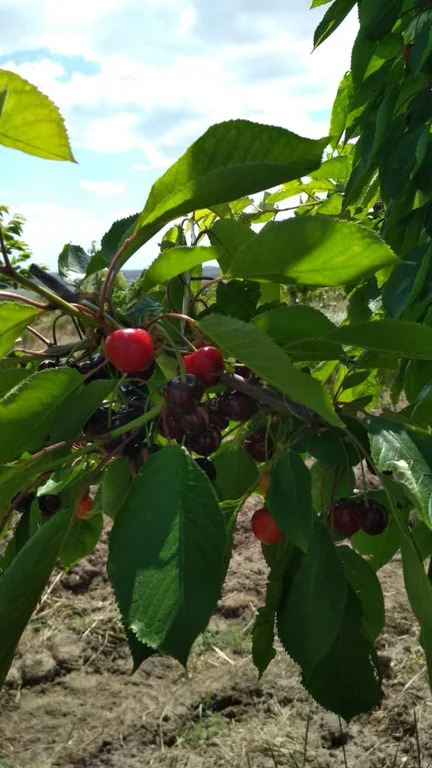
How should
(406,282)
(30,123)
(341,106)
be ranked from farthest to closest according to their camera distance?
(341,106) → (406,282) → (30,123)

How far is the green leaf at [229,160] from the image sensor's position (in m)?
0.64

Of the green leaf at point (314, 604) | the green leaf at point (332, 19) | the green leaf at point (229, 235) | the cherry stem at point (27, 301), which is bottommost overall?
the green leaf at point (314, 604)

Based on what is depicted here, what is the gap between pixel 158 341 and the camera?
719 mm

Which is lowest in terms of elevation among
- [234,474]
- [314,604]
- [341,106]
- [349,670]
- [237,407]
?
[349,670]

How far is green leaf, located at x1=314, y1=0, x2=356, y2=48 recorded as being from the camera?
4.22ft

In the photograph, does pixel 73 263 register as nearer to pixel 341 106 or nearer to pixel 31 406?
pixel 31 406

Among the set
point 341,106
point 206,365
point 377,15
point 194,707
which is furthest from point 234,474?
point 194,707

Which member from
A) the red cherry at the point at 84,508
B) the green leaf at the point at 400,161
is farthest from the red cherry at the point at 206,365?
the green leaf at the point at 400,161

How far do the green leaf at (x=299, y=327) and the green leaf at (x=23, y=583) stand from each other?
0.90 feet

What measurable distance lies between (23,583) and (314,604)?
314 millimetres

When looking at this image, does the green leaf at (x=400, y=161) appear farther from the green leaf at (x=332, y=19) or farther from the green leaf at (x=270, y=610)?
the green leaf at (x=270, y=610)

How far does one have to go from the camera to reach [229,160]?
64 cm

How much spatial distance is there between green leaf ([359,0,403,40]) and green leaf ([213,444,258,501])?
75cm

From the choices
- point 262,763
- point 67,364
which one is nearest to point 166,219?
point 67,364
